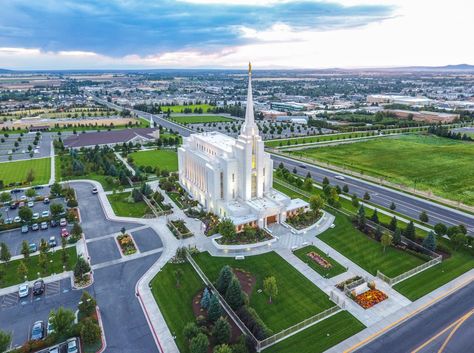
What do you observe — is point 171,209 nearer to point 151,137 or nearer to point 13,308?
point 13,308

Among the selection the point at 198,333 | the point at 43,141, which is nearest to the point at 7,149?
the point at 43,141

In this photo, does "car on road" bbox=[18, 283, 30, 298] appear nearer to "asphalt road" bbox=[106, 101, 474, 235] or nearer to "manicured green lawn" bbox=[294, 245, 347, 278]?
"manicured green lawn" bbox=[294, 245, 347, 278]

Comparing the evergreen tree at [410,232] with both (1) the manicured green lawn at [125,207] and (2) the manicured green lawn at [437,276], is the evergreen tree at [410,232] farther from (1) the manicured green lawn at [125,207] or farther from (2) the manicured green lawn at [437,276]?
(1) the manicured green lawn at [125,207]

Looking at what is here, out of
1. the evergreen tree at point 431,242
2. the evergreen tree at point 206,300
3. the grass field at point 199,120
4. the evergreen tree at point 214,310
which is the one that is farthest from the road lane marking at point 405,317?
the grass field at point 199,120

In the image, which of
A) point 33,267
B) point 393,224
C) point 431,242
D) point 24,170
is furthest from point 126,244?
point 24,170

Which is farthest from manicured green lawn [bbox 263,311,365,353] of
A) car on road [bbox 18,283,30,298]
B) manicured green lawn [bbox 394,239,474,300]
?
car on road [bbox 18,283,30,298]

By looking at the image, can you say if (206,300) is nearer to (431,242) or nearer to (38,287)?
(38,287)
